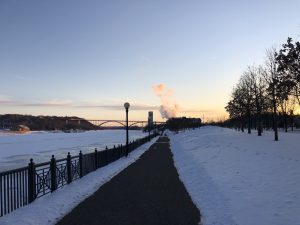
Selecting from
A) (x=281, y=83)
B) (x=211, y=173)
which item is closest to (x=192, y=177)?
(x=211, y=173)

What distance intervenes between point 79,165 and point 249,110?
4104 cm

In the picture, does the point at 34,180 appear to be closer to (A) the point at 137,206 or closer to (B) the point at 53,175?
(B) the point at 53,175

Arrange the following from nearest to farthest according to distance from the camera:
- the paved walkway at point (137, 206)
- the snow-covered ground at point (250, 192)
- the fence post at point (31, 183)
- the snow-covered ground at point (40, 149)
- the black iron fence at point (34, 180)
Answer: the snow-covered ground at point (250, 192), the paved walkway at point (137, 206), the black iron fence at point (34, 180), the fence post at point (31, 183), the snow-covered ground at point (40, 149)

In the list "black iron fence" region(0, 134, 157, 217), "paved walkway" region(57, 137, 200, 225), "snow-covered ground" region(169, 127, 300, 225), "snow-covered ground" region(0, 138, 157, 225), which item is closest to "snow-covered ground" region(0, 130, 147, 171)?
"black iron fence" region(0, 134, 157, 217)

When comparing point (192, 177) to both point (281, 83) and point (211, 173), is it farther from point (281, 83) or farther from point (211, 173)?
point (281, 83)

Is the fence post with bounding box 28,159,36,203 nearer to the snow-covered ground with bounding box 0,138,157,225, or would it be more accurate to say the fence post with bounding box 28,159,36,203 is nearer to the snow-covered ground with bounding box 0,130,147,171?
the snow-covered ground with bounding box 0,138,157,225

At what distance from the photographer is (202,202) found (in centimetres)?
1176

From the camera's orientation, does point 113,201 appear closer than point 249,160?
Yes

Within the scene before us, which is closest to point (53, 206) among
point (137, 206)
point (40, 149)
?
point (137, 206)

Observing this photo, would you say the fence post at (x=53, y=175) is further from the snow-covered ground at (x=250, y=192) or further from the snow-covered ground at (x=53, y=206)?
the snow-covered ground at (x=250, y=192)

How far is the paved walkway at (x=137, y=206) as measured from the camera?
372 inches

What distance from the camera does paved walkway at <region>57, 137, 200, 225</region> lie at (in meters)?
9.46

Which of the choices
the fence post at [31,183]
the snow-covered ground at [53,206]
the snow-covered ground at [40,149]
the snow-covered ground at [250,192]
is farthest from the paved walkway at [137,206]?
the snow-covered ground at [40,149]

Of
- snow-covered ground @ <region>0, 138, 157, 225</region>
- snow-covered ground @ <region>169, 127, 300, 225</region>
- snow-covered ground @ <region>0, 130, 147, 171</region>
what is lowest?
snow-covered ground @ <region>0, 130, 147, 171</region>
